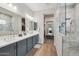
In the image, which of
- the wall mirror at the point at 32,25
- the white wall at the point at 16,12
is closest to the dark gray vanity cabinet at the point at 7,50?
the white wall at the point at 16,12

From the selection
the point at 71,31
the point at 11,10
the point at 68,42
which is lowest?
the point at 68,42

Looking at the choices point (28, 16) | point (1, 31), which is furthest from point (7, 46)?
point (28, 16)

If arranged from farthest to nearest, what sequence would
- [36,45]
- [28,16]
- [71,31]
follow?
[36,45], [28,16], [71,31]

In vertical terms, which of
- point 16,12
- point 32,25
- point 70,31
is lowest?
point 70,31

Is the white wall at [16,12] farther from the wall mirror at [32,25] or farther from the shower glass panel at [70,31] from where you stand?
the shower glass panel at [70,31]

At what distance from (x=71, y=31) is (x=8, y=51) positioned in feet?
5.13

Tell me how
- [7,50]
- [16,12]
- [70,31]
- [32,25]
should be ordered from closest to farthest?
[7,50] < [70,31] < [16,12] < [32,25]

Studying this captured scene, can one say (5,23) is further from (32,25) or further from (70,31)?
(32,25)

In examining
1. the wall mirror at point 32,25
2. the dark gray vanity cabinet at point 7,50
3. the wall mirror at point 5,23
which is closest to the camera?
the dark gray vanity cabinet at point 7,50

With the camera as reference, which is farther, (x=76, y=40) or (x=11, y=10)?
(x=11, y=10)

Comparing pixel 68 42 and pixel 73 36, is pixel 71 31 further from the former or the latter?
pixel 68 42

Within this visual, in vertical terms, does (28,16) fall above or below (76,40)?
above

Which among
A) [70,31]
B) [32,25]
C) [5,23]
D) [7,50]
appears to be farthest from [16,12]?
[70,31]

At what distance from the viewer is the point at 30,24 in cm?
486
